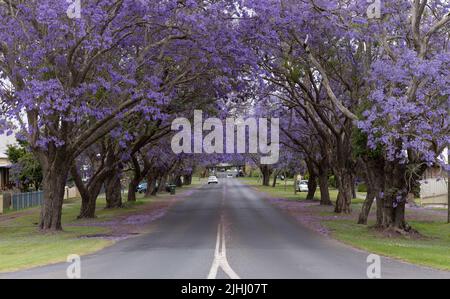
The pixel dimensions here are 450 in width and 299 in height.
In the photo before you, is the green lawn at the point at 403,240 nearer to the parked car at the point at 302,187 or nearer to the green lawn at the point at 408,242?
the green lawn at the point at 408,242

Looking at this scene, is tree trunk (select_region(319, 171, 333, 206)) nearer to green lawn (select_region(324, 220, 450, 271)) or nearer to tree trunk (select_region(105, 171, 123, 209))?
green lawn (select_region(324, 220, 450, 271))

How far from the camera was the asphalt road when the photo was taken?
11859 millimetres

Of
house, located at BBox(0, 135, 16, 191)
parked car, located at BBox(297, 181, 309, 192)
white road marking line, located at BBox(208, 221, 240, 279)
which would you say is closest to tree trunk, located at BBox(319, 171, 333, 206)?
white road marking line, located at BBox(208, 221, 240, 279)

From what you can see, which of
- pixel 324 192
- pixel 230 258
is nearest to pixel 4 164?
pixel 324 192

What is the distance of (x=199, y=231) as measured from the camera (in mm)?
23203

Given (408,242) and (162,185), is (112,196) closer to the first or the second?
(408,242)

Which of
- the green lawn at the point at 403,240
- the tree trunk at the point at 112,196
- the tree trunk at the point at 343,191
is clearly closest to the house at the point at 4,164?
the tree trunk at the point at 112,196

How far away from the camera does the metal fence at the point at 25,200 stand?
1673 inches

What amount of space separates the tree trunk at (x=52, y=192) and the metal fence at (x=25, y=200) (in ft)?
58.6

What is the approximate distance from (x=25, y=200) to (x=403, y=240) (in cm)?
3123

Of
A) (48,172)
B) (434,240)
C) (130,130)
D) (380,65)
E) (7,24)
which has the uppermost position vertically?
(7,24)
